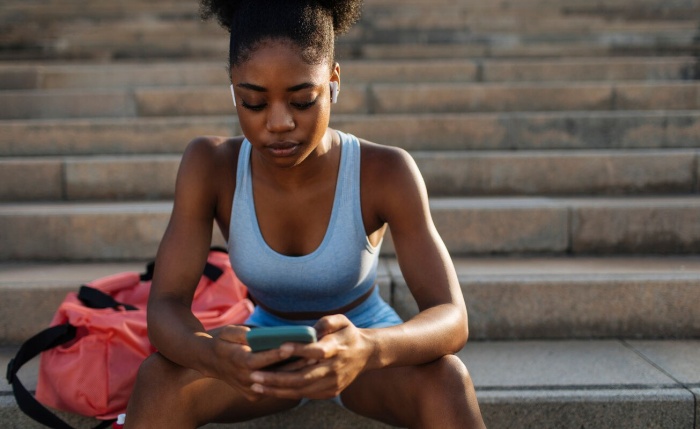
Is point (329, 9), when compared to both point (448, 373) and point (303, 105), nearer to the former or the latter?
point (303, 105)

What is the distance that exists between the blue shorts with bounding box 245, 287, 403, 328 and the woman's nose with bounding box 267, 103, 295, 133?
734 millimetres

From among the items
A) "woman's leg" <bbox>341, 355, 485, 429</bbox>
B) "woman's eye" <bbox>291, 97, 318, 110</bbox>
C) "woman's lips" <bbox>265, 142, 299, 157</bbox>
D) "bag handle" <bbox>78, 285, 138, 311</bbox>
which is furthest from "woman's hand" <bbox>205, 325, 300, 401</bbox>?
"bag handle" <bbox>78, 285, 138, 311</bbox>

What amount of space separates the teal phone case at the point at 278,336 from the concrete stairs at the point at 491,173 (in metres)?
0.87

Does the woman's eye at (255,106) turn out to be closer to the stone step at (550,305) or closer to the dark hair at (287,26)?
the dark hair at (287,26)

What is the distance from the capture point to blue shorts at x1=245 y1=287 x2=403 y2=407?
231 centimetres

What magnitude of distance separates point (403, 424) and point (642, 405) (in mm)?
966

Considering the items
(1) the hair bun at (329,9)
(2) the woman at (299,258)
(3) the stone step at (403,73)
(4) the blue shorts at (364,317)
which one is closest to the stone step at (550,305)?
(4) the blue shorts at (364,317)

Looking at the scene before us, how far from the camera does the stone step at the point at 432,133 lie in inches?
170

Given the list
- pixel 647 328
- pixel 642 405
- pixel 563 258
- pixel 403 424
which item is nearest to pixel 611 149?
pixel 563 258

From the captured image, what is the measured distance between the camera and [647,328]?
9.67 feet

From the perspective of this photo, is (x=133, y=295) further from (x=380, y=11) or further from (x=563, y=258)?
(x=380, y=11)

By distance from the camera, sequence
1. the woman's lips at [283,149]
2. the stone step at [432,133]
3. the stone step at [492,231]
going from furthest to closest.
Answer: the stone step at [432,133], the stone step at [492,231], the woman's lips at [283,149]

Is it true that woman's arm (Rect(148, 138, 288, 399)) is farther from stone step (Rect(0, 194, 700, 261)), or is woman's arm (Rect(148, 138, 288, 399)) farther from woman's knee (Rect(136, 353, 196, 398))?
stone step (Rect(0, 194, 700, 261))

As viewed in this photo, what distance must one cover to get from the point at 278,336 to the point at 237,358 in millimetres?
154
